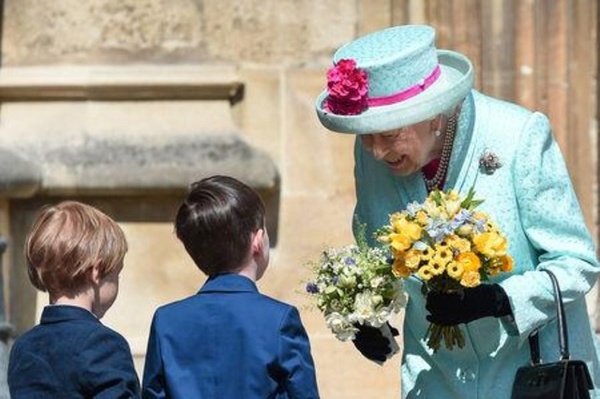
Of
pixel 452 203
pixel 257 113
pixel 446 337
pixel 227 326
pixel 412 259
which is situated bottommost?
pixel 257 113

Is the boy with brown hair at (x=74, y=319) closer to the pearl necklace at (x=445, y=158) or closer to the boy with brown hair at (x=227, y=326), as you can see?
the boy with brown hair at (x=227, y=326)

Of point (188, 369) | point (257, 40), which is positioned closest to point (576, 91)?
point (257, 40)

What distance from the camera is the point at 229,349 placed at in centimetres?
470

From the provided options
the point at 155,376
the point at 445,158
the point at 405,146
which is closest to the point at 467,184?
the point at 445,158

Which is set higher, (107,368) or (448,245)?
(448,245)

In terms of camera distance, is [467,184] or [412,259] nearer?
[412,259]

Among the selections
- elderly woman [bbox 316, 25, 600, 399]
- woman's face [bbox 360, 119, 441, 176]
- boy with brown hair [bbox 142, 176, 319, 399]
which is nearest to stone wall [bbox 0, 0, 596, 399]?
elderly woman [bbox 316, 25, 600, 399]

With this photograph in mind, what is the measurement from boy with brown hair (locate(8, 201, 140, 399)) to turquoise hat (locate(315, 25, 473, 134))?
1.86 ft

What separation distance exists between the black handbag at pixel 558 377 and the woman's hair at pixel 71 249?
35.6 inches

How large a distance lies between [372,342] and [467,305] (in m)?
0.30

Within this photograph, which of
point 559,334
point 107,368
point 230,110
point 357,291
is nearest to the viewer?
point 107,368

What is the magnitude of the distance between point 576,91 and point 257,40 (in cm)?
109

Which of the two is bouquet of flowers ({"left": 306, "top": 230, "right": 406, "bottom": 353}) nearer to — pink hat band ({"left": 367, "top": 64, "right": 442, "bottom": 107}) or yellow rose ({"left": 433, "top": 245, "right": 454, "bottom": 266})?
yellow rose ({"left": 433, "top": 245, "right": 454, "bottom": 266})

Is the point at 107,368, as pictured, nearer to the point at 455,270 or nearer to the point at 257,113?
the point at 455,270
